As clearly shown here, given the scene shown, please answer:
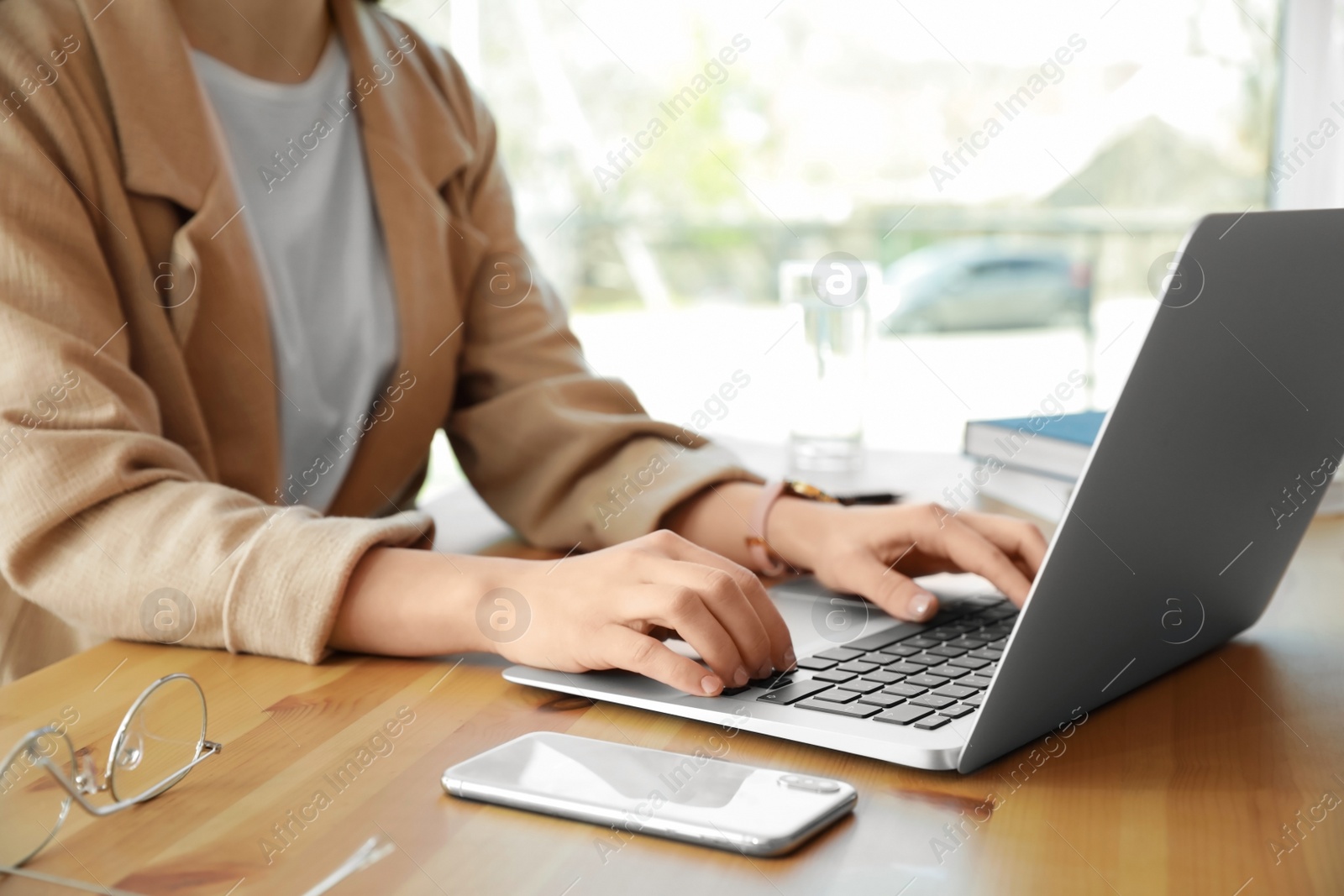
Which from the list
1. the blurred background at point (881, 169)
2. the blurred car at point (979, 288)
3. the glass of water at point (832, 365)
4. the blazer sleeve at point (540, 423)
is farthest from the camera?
the blurred car at point (979, 288)

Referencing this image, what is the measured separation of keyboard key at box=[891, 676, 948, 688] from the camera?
567 mm

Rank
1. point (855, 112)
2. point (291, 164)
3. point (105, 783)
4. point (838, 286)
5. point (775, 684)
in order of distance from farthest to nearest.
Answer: point (855, 112), point (838, 286), point (291, 164), point (775, 684), point (105, 783)

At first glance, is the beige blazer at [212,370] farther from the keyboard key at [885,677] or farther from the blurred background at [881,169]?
the blurred background at [881,169]

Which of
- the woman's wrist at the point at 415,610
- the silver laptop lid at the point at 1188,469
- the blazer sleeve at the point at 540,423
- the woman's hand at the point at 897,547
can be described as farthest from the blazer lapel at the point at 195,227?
the silver laptop lid at the point at 1188,469

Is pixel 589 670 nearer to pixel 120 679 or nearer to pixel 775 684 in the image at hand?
pixel 775 684

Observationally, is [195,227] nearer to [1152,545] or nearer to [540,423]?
[540,423]

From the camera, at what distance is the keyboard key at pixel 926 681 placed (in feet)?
1.86

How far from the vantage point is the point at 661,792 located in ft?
1.48

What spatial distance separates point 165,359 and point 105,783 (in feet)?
1.47

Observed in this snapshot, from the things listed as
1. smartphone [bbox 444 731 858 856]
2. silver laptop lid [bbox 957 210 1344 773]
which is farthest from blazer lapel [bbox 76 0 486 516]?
silver laptop lid [bbox 957 210 1344 773]

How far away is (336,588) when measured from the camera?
0.64 m

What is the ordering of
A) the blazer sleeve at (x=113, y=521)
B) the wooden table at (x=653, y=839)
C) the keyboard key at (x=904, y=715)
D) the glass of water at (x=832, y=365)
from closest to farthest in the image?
the wooden table at (x=653, y=839) < the keyboard key at (x=904, y=715) < the blazer sleeve at (x=113, y=521) < the glass of water at (x=832, y=365)

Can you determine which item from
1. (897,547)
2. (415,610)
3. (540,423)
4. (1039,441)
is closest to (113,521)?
(415,610)

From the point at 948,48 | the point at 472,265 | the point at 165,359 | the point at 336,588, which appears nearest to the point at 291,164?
the point at 472,265
